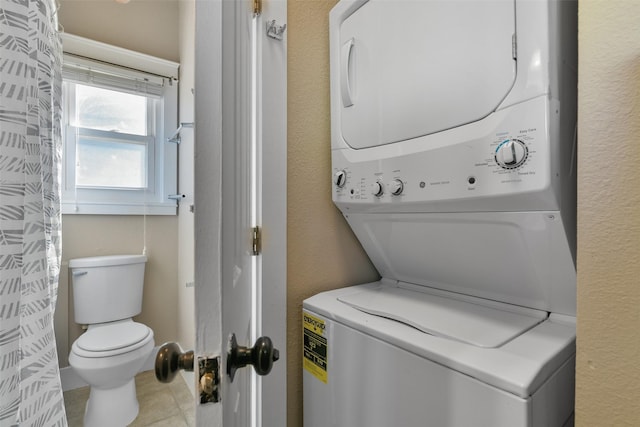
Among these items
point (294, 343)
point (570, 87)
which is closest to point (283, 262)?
point (294, 343)

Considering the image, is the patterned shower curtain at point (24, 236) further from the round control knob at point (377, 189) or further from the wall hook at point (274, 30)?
the round control knob at point (377, 189)

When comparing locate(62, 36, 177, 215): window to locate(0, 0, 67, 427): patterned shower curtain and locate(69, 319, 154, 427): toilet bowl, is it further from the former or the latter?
locate(0, 0, 67, 427): patterned shower curtain

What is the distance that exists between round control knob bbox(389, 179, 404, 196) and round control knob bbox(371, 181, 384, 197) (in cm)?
4

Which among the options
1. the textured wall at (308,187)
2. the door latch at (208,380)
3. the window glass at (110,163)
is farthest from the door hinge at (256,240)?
the window glass at (110,163)

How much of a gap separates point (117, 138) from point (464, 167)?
2.61 m

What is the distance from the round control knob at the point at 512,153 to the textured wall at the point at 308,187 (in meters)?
0.63

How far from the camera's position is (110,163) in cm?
236

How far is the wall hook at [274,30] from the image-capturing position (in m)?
1.01

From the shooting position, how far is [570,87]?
0.65 meters

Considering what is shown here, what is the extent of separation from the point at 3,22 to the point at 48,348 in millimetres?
533

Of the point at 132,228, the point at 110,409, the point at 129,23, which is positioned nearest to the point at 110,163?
the point at 132,228

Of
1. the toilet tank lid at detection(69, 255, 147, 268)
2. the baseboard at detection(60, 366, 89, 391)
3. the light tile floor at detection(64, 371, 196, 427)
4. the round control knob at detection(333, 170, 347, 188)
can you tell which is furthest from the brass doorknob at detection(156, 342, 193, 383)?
the baseboard at detection(60, 366, 89, 391)

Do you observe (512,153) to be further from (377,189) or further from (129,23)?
(129,23)

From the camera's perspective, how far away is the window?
2176 millimetres
